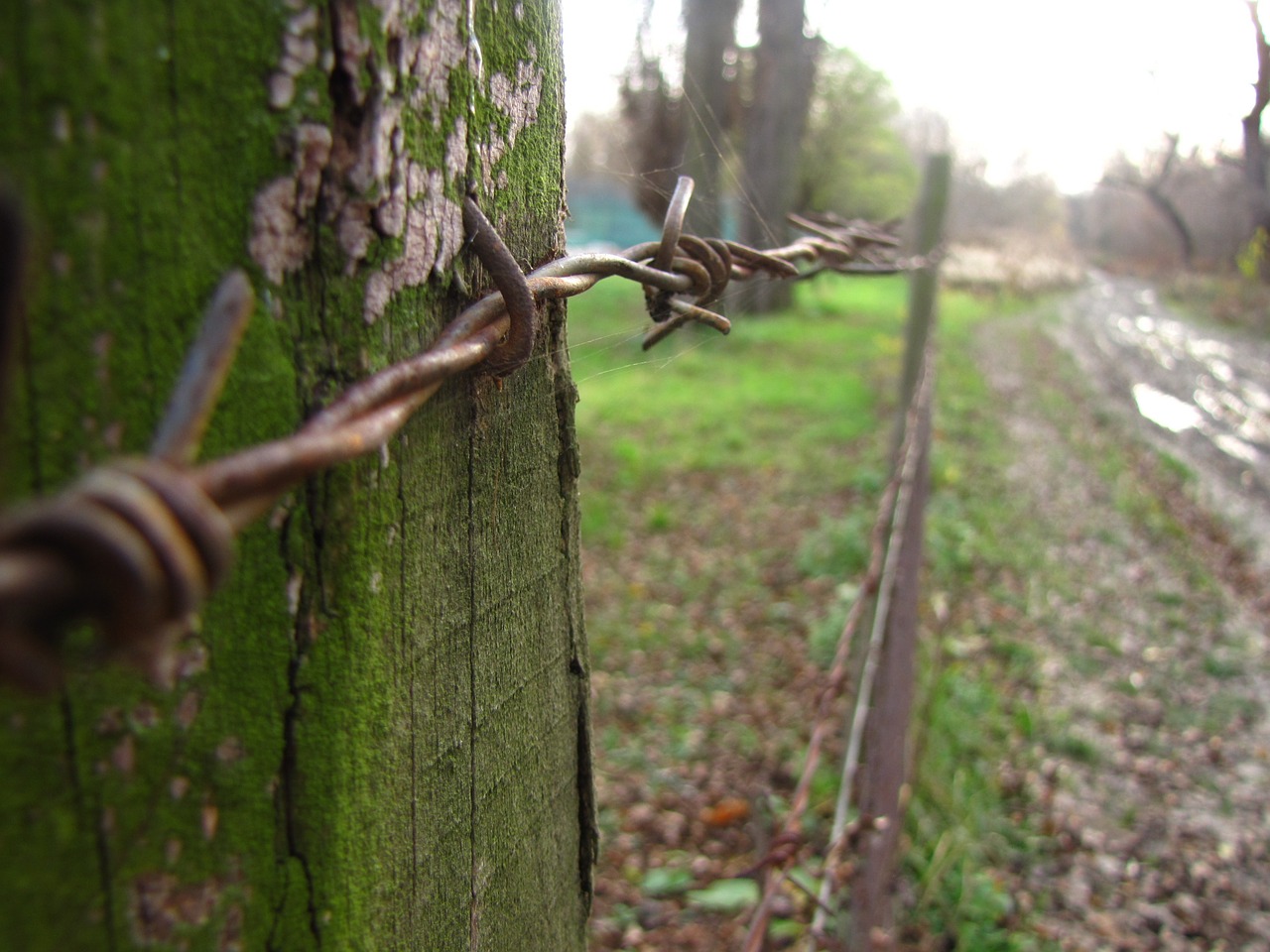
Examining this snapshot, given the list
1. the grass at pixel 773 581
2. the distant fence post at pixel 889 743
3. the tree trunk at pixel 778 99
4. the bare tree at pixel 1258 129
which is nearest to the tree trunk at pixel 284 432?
the grass at pixel 773 581

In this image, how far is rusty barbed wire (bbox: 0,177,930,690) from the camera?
0.91ft

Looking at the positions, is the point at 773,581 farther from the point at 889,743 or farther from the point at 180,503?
the point at 180,503

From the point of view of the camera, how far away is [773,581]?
257 inches

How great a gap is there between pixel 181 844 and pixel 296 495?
8.4 inches

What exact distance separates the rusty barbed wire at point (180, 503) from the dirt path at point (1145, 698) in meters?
4.00

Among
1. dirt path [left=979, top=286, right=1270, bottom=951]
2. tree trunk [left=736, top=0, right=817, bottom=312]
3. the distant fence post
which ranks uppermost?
tree trunk [left=736, top=0, right=817, bottom=312]

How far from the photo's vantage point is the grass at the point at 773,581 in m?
4.08

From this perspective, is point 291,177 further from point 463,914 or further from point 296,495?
point 463,914

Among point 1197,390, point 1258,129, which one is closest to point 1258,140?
point 1258,129

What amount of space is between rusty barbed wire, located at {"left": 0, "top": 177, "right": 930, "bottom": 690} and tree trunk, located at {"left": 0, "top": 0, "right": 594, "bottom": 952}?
39 millimetres

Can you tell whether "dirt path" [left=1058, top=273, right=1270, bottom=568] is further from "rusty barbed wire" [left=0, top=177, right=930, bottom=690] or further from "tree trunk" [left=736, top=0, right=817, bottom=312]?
"rusty barbed wire" [left=0, top=177, right=930, bottom=690]

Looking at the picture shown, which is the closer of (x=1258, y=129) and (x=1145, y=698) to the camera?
(x=1258, y=129)

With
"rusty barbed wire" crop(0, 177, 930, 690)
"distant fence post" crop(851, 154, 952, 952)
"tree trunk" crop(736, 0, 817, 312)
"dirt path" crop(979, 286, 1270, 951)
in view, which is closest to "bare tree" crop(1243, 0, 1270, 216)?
"distant fence post" crop(851, 154, 952, 952)

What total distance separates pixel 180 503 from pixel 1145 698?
636cm
